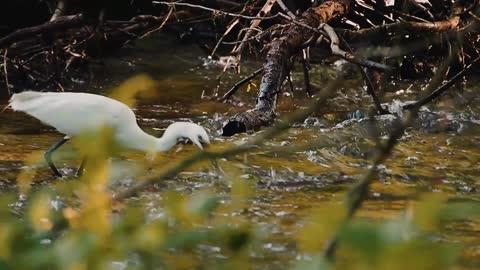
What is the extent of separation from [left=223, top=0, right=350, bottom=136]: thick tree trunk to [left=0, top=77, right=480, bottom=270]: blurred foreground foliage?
12.8 ft

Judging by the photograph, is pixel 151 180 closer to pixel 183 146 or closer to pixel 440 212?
pixel 440 212

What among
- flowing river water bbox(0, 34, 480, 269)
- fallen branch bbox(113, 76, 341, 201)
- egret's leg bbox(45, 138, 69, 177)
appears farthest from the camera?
flowing river water bbox(0, 34, 480, 269)

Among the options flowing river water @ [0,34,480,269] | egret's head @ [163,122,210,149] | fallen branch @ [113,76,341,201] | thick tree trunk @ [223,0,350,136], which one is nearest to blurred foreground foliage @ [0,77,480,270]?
fallen branch @ [113,76,341,201]

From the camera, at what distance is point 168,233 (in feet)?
2.83

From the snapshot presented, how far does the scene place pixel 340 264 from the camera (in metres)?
0.81

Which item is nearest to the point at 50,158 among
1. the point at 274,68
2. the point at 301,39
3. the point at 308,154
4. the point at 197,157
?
the point at 197,157

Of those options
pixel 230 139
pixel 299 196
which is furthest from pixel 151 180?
pixel 230 139

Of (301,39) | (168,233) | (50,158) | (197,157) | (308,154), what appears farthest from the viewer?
(301,39)

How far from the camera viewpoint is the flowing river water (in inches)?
163

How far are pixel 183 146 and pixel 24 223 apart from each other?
5.27m

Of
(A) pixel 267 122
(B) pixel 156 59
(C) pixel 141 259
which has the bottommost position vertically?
(B) pixel 156 59

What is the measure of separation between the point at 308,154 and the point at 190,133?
2.41ft

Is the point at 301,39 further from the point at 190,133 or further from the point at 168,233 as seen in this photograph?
the point at 168,233

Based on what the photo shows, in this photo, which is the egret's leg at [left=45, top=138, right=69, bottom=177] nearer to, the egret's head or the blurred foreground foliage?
the blurred foreground foliage
